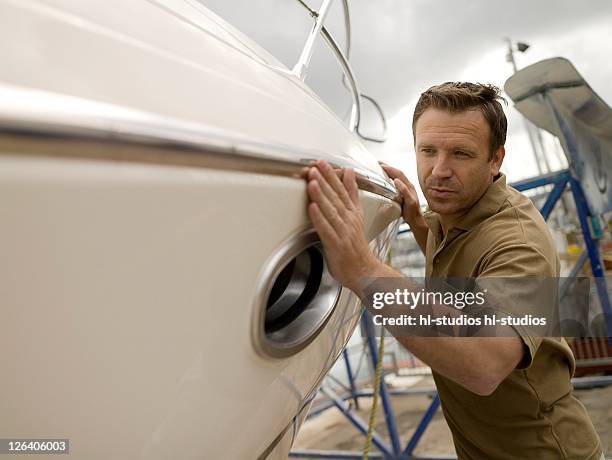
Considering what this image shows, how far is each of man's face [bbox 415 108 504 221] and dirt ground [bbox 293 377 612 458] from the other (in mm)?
2960

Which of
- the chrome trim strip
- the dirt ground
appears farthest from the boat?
the dirt ground

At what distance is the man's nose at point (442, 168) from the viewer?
1.15 metres

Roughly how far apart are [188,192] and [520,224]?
807mm

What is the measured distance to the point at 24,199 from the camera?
13.5 inches

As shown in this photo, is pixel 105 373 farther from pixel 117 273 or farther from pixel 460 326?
pixel 460 326

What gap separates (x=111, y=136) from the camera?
Answer: 380 mm

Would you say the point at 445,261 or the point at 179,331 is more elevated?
the point at 179,331

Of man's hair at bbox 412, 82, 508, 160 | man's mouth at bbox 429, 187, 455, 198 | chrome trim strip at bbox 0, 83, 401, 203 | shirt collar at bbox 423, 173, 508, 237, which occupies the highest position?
man's hair at bbox 412, 82, 508, 160

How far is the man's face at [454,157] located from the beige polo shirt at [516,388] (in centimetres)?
4

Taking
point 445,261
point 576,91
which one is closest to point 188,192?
point 445,261

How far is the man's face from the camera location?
1147 millimetres

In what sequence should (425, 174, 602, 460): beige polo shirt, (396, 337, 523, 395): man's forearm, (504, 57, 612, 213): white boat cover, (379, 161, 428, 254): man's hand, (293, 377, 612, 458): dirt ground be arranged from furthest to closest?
(293, 377, 612, 458): dirt ground
(504, 57, 612, 213): white boat cover
(379, 161, 428, 254): man's hand
(425, 174, 602, 460): beige polo shirt
(396, 337, 523, 395): man's forearm

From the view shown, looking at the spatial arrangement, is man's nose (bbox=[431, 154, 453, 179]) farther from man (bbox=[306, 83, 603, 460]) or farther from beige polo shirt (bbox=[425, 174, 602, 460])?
beige polo shirt (bbox=[425, 174, 602, 460])

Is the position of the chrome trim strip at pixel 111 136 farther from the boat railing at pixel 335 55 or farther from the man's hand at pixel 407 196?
the man's hand at pixel 407 196
